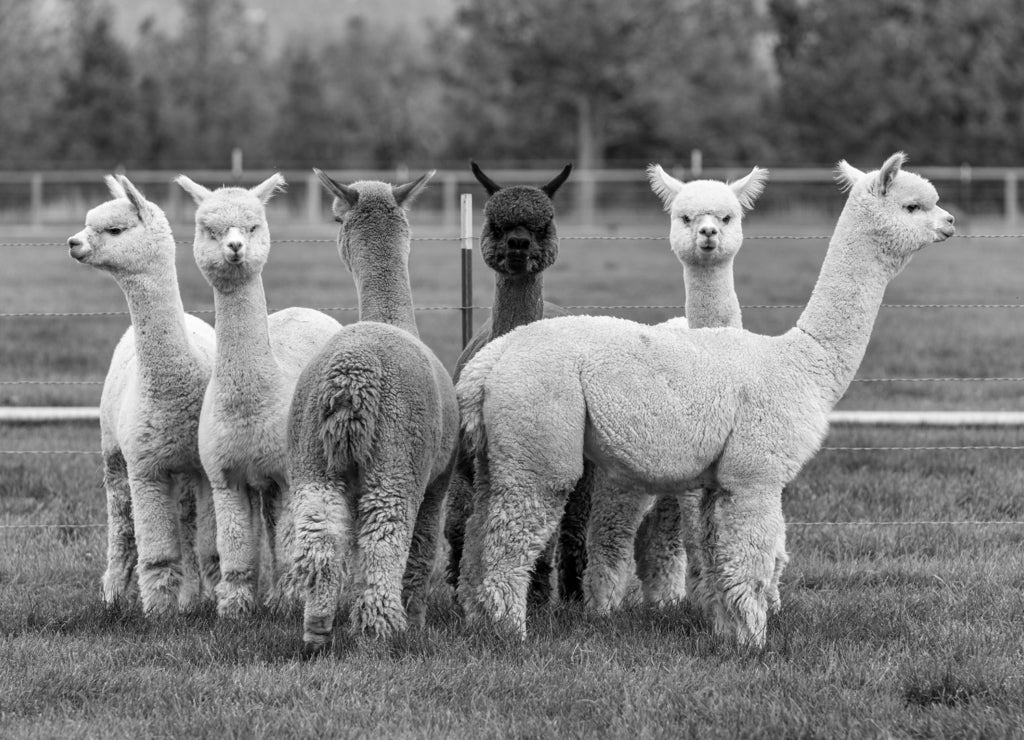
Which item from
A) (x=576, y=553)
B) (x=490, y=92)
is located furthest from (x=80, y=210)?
(x=576, y=553)

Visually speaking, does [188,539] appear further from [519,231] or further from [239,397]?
[519,231]

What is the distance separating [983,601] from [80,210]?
27640 mm

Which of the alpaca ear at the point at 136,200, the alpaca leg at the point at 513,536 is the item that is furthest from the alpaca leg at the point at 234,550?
the alpaca ear at the point at 136,200

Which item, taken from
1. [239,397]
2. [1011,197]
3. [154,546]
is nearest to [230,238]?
[239,397]

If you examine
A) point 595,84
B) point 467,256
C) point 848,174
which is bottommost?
point 467,256

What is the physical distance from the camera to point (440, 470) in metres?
5.48

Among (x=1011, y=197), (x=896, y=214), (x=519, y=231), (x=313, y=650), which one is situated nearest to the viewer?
(x=313, y=650)

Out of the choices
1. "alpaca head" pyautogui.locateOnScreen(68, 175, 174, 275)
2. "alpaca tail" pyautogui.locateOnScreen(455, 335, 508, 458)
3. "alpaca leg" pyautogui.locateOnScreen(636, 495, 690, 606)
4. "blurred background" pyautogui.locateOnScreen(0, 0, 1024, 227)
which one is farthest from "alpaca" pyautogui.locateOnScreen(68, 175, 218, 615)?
"blurred background" pyautogui.locateOnScreen(0, 0, 1024, 227)

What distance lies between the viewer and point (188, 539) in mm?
6309

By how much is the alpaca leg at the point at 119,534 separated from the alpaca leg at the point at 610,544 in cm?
209

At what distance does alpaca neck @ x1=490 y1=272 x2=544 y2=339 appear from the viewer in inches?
242

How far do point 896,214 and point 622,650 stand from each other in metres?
2.12

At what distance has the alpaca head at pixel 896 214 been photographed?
5.74 m

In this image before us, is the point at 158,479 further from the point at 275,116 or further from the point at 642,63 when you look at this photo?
the point at 275,116
